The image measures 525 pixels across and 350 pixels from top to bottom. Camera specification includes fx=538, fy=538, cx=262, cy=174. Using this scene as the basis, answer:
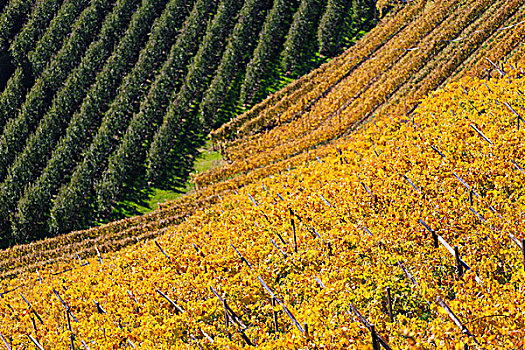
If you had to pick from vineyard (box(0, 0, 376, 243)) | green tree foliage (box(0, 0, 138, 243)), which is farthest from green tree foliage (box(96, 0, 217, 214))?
green tree foliage (box(0, 0, 138, 243))

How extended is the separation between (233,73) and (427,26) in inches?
653

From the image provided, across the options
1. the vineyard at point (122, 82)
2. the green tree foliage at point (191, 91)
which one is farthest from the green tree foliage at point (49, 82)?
the green tree foliage at point (191, 91)

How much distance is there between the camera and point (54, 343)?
55.0ft

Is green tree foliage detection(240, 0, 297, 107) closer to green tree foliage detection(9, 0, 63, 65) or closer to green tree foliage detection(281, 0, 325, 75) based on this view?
green tree foliage detection(281, 0, 325, 75)

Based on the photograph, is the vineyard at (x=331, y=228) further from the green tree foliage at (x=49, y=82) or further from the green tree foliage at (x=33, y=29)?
the green tree foliage at (x=33, y=29)

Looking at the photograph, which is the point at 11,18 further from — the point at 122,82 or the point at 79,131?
the point at 79,131

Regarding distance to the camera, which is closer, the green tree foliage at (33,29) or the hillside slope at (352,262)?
the hillside slope at (352,262)

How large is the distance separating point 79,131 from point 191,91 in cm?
966

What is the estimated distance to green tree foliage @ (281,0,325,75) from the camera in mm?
47000

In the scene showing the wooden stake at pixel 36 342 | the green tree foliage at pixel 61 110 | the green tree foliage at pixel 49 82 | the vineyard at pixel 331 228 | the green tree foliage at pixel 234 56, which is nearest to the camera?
the vineyard at pixel 331 228

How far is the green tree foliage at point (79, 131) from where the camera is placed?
120 feet

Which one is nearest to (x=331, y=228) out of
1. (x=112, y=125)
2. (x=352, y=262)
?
(x=352, y=262)

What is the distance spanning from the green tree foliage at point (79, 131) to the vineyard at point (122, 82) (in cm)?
9

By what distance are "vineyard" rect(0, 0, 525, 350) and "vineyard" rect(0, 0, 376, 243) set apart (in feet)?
1.56
